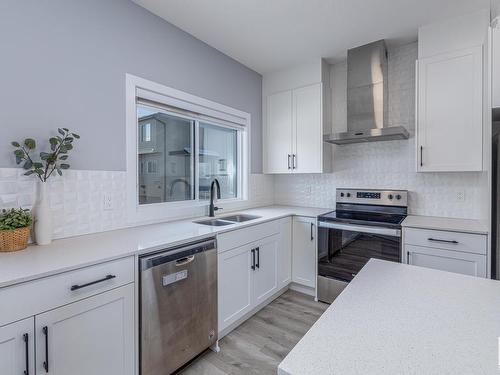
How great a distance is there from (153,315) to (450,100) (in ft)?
9.32

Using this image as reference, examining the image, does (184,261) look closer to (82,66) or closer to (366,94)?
(82,66)

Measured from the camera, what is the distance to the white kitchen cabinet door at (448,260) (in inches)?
76.4

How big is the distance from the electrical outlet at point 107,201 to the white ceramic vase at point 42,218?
0.37m

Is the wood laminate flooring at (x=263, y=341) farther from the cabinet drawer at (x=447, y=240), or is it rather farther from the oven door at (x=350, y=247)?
the cabinet drawer at (x=447, y=240)

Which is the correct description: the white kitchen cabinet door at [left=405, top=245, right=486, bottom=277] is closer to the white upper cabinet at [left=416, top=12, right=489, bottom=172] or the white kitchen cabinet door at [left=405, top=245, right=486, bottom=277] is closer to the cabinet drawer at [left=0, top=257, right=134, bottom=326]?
the white upper cabinet at [left=416, top=12, right=489, bottom=172]

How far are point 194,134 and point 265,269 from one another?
1.53 m

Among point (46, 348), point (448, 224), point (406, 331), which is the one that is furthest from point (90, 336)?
point (448, 224)

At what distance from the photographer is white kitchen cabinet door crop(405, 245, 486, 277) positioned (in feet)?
6.37

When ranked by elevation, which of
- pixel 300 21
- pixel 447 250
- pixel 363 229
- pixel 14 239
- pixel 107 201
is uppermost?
pixel 300 21

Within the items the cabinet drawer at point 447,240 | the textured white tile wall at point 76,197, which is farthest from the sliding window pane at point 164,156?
the cabinet drawer at point 447,240

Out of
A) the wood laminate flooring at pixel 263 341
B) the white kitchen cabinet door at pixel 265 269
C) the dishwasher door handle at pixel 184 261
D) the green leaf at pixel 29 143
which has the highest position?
the green leaf at pixel 29 143

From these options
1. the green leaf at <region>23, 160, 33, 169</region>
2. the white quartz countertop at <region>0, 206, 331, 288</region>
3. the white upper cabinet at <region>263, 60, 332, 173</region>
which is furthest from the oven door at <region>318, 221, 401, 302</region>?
the green leaf at <region>23, 160, 33, 169</region>

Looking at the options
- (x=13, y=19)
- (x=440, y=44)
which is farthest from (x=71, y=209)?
(x=440, y=44)

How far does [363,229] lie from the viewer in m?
2.41
